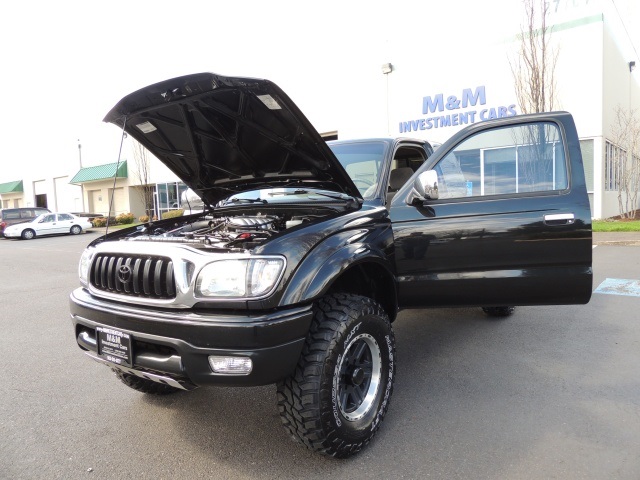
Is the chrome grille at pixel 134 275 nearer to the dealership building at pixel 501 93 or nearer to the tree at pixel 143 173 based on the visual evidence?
the dealership building at pixel 501 93

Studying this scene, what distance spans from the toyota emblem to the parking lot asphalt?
3.45 feet

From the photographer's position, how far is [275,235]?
2352 mm

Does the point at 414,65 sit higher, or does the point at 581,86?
the point at 414,65

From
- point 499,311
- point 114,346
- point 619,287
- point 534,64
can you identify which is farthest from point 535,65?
point 114,346

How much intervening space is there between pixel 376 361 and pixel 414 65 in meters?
17.9

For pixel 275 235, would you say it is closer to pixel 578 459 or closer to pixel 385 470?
pixel 385 470

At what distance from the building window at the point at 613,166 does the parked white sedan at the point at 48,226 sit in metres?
26.4

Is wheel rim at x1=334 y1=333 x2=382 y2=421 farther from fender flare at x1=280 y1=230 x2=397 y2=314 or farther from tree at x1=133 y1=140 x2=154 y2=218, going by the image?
tree at x1=133 y1=140 x2=154 y2=218

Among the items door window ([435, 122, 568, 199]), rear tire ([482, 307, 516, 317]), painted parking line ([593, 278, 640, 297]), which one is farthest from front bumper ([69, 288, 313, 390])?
painted parking line ([593, 278, 640, 297])

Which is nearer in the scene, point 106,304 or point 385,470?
point 385,470

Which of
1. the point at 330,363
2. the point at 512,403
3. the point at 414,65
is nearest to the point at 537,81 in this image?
the point at 414,65

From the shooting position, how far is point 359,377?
104 inches

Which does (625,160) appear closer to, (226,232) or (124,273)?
(226,232)

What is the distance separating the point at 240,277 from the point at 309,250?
1.29 feet
